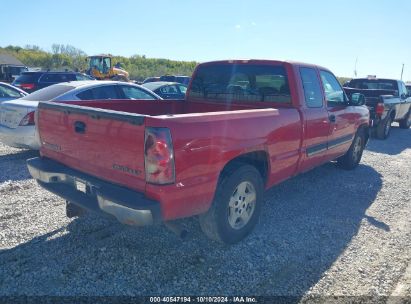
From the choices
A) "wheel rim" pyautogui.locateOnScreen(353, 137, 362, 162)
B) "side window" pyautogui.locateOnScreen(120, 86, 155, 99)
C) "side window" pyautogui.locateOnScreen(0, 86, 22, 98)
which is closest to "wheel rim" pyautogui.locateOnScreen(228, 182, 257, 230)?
"wheel rim" pyautogui.locateOnScreen(353, 137, 362, 162)

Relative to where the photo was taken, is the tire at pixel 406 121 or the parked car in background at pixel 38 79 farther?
the parked car in background at pixel 38 79

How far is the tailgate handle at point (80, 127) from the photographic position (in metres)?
3.05

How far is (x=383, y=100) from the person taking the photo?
9984mm

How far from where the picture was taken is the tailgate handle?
3053 mm

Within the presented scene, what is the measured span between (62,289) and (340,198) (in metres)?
4.11

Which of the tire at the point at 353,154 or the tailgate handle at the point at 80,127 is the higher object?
the tailgate handle at the point at 80,127

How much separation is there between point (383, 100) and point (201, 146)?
9085 millimetres

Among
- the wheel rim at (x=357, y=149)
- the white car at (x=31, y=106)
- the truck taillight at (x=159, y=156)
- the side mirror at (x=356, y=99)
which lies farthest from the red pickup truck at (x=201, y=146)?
the white car at (x=31, y=106)

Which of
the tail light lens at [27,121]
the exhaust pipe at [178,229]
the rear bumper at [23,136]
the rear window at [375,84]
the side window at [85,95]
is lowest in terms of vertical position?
the exhaust pipe at [178,229]

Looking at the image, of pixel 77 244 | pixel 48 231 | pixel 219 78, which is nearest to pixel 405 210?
pixel 219 78

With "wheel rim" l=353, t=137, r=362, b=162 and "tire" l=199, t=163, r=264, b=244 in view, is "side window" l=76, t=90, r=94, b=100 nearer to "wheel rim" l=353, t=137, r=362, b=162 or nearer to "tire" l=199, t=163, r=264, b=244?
"tire" l=199, t=163, r=264, b=244

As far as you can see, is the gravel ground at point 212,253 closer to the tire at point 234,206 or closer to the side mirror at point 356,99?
the tire at point 234,206

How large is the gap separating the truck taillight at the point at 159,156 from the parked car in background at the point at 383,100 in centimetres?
798

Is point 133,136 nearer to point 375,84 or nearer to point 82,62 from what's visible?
point 375,84
